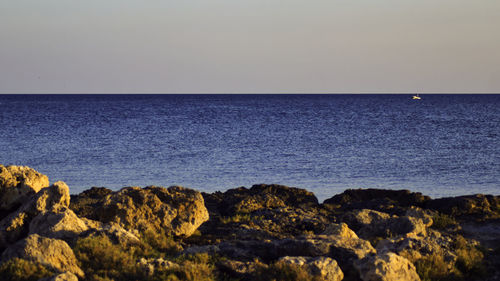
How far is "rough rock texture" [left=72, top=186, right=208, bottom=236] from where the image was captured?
12867 millimetres

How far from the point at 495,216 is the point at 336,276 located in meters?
8.50

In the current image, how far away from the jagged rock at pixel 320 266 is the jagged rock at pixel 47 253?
3597 mm

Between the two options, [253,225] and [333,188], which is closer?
[253,225]

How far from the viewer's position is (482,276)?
11.5m

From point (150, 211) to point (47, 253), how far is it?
3.58 m

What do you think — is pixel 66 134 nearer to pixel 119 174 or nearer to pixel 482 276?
pixel 119 174

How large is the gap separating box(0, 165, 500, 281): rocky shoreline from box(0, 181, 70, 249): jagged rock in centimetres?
2

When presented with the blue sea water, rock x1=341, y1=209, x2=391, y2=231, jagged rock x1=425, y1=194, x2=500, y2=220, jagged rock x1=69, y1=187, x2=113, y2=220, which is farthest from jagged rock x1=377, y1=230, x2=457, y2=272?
Result: the blue sea water

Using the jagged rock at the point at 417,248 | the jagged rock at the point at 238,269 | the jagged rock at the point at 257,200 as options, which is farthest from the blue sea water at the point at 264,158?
the jagged rock at the point at 238,269

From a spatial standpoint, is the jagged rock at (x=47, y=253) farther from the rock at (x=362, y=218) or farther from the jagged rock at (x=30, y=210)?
the rock at (x=362, y=218)

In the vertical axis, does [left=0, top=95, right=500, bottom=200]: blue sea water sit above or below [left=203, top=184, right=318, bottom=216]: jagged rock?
below

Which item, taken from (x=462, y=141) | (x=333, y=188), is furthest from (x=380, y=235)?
(x=462, y=141)

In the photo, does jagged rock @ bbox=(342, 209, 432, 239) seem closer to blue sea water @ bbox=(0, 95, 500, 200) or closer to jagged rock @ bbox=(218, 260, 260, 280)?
jagged rock @ bbox=(218, 260, 260, 280)

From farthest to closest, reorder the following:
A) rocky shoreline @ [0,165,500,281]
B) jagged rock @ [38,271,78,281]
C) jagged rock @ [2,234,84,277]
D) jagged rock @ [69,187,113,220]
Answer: jagged rock @ [69,187,113,220], rocky shoreline @ [0,165,500,281], jagged rock @ [2,234,84,277], jagged rock @ [38,271,78,281]
